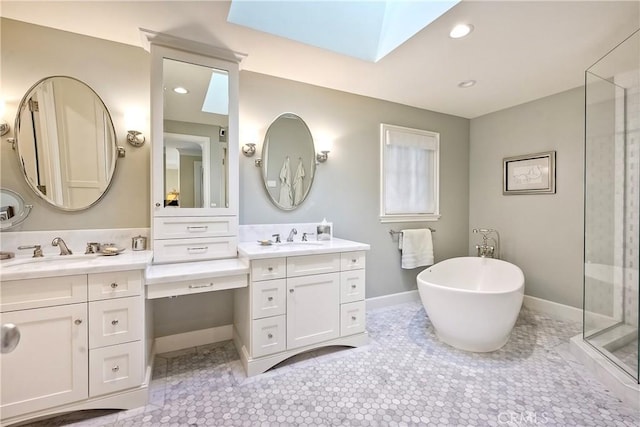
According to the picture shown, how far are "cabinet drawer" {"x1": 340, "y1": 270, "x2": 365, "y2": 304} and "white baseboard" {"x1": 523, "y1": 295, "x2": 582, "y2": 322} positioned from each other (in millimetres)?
2320

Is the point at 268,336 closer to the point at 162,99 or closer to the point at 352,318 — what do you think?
the point at 352,318

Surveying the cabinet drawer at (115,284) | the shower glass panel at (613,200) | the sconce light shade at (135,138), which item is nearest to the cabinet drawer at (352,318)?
the cabinet drawer at (115,284)

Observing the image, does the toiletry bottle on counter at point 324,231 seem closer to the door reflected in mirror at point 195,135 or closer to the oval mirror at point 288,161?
the oval mirror at point 288,161

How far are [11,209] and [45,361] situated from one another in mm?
1044

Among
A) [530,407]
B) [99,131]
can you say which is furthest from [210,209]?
[530,407]

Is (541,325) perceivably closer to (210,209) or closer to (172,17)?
(210,209)

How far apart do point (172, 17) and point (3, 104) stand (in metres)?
1.24

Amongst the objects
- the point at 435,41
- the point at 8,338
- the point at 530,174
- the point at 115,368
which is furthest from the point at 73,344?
the point at 530,174

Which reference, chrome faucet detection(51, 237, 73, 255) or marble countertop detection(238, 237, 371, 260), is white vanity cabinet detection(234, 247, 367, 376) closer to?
marble countertop detection(238, 237, 371, 260)

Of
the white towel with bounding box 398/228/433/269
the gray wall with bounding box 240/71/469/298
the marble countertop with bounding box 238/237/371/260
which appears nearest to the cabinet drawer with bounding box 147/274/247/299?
the marble countertop with bounding box 238/237/371/260

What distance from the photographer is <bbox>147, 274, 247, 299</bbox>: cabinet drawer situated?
1.73 metres

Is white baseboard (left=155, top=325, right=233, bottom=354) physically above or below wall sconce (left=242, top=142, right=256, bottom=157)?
below
